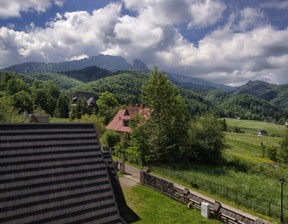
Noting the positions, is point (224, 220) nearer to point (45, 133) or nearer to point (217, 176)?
point (217, 176)

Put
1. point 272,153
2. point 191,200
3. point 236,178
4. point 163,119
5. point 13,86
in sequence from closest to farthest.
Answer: point 191,200
point 236,178
point 163,119
point 272,153
point 13,86

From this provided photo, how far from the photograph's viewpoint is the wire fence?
13.0 metres

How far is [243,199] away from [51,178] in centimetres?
1533

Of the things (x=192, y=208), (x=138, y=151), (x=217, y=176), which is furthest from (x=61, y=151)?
(x=217, y=176)

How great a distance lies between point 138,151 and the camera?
24.8 metres

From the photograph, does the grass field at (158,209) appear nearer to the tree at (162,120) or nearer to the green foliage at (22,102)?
the tree at (162,120)

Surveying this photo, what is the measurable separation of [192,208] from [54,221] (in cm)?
1141

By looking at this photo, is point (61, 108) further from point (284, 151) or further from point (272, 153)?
point (284, 151)

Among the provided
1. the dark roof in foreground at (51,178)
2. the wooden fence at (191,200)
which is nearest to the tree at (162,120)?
the wooden fence at (191,200)

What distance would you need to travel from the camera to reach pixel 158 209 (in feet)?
44.1

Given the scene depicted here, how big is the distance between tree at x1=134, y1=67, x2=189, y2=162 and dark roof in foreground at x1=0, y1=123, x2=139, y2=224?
1774cm

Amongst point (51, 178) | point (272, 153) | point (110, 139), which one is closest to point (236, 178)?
point (272, 153)

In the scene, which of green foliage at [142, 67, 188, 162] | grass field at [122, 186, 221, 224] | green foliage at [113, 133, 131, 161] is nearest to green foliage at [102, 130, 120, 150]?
green foliage at [113, 133, 131, 161]

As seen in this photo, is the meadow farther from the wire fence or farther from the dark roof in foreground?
the dark roof in foreground
